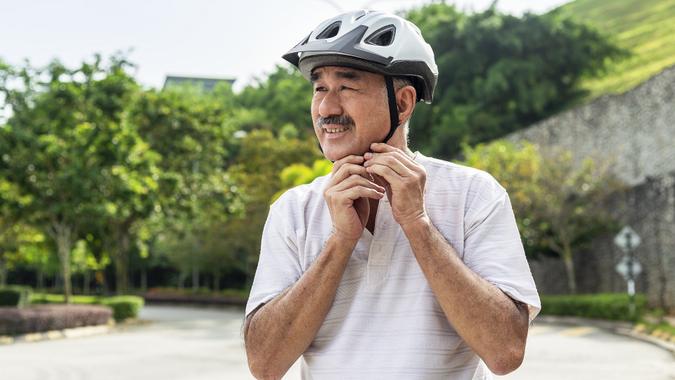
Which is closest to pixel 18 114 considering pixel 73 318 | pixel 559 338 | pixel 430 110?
pixel 73 318

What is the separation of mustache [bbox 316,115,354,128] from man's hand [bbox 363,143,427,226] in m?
0.15

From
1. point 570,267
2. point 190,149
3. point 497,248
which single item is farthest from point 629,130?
point 497,248

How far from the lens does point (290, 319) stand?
196 centimetres

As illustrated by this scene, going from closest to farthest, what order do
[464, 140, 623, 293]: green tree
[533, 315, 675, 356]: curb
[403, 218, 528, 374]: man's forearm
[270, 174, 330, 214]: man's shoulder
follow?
[403, 218, 528, 374]: man's forearm, [270, 174, 330, 214]: man's shoulder, [533, 315, 675, 356]: curb, [464, 140, 623, 293]: green tree

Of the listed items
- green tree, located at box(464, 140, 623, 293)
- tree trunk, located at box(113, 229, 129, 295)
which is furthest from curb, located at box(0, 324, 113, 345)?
green tree, located at box(464, 140, 623, 293)

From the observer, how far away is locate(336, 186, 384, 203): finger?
187cm

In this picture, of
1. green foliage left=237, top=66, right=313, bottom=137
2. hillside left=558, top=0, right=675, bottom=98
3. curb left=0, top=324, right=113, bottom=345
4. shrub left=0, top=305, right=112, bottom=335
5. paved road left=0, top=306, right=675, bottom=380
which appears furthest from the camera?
green foliage left=237, top=66, right=313, bottom=137

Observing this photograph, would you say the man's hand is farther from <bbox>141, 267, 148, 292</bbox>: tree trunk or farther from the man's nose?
<bbox>141, 267, 148, 292</bbox>: tree trunk

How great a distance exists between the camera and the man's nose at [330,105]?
6.63 feet

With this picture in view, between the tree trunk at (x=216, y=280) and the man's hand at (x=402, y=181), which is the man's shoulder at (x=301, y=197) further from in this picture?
the tree trunk at (x=216, y=280)

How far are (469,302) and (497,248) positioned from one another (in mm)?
165

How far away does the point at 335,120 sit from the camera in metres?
2.04

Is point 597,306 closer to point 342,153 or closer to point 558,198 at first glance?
point 558,198

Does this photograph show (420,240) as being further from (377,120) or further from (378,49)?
(378,49)
